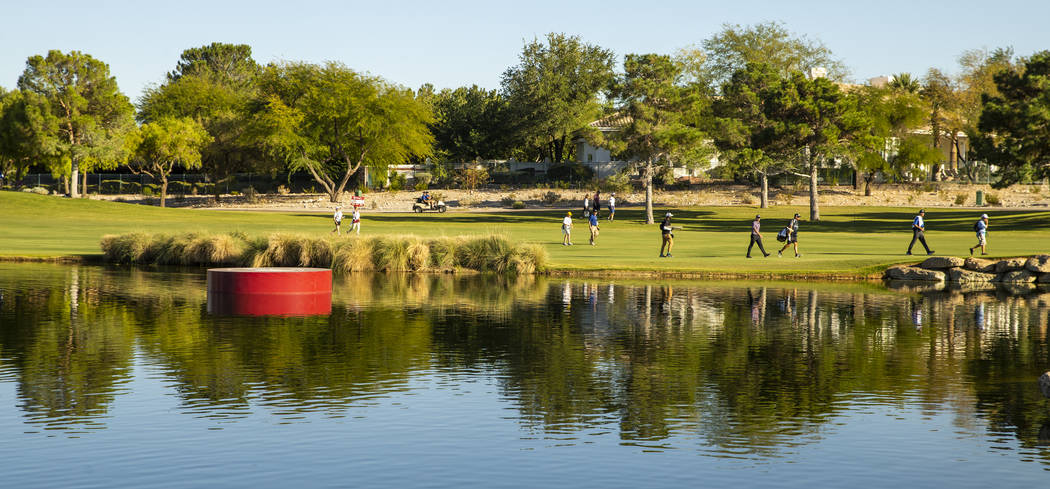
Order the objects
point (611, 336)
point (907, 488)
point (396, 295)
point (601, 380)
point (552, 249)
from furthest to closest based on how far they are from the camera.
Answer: point (552, 249) → point (396, 295) → point (611, 336) → point (601, 380) → point (907, 488)

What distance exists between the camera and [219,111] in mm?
119312

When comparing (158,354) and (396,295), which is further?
(396,295)

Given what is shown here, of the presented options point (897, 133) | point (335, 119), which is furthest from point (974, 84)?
point (335, 119)

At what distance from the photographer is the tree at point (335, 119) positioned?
97.8 metres

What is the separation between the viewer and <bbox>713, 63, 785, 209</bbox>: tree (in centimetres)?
7581

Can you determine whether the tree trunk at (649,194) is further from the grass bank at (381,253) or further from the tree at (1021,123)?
the grass bank at (381,253)

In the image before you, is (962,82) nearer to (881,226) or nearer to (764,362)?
(881,226)

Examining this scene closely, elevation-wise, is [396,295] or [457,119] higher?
[457,119]

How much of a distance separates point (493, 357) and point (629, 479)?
759 centimetres

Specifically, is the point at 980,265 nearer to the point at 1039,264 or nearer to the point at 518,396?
the point at 1039,264

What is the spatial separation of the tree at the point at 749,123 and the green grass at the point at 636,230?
174 inches

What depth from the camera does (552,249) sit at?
46344mm

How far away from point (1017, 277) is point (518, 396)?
25.4 meters

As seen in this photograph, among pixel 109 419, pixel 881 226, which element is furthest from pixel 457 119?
pixel 109 419
